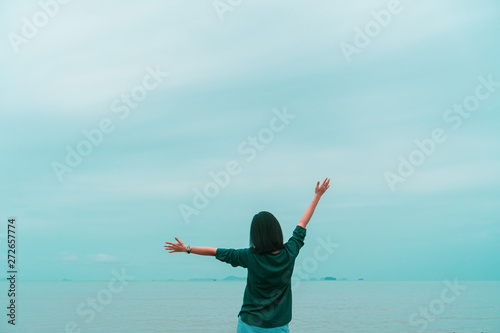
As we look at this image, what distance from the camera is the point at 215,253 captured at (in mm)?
4023

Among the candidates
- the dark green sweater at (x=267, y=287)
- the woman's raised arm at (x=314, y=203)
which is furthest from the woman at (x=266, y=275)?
the woman's raised arm at (x=314, y=203)

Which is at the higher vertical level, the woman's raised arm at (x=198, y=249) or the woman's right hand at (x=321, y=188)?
the woman's right hand at (x=321, y=188)

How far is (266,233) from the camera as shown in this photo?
3.79 meters

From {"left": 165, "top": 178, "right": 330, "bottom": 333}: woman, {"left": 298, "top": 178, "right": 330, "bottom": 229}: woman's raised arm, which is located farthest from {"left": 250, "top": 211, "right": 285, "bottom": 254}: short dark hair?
{"left": 298, "top": 178, "right": 330, "bottom": 229}: woman's raised arm

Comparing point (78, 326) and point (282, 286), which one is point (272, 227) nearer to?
point (282, 286)

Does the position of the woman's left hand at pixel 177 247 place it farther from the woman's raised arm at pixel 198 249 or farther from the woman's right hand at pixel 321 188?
the woman's right hand at pixel 321 188

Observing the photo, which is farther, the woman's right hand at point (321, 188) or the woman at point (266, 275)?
the woman's right hand at point (321, 188)

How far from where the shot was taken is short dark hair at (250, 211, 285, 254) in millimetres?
3781

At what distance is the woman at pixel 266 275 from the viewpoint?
3797 millimetres

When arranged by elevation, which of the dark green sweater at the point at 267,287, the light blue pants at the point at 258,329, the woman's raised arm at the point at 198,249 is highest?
the woman's raised arm at the point at 198,249

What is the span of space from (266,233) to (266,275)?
31 cm

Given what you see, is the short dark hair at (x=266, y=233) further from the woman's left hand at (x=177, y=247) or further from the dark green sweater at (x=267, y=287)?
the woman's left hand at (x=177, y=247)

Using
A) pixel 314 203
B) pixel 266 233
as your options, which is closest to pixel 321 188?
pixel 314 203

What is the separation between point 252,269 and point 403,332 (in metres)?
22.5
